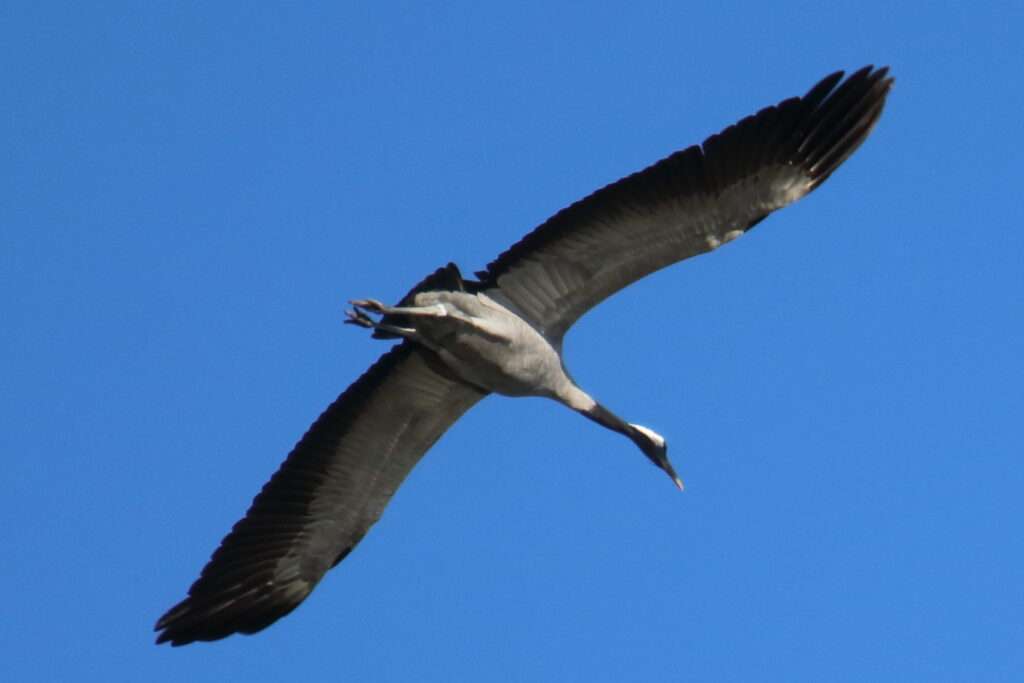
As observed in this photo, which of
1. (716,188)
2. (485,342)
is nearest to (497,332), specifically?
(485,342)

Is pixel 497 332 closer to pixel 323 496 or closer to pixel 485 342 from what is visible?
pixel 485 342

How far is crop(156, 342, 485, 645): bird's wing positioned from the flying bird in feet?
0.04

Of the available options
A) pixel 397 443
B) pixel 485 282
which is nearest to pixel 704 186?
pixel 485 282

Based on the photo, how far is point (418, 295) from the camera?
51.3 ft

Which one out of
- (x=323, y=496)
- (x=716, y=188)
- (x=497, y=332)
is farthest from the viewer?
(x=323, y=496)

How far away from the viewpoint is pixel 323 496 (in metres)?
16.6

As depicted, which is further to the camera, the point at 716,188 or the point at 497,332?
the point at 497,332

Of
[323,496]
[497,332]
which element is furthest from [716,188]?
[323,496]

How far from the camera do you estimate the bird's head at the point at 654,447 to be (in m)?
17.1

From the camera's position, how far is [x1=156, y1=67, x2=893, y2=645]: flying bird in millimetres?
15227

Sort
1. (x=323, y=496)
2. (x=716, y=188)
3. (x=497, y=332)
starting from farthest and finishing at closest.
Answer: (x=323, y=496) < (x=497, y=332) < (x=716, y=188)

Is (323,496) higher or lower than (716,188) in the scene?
lower

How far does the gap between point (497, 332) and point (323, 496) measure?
89.6 inches

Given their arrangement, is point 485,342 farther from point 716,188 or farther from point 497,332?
point 716,188
